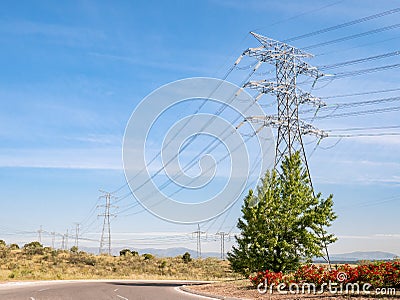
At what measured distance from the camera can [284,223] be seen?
1013 inches

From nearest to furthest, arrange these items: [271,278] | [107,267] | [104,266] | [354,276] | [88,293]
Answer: [354,276] → [271,278] → [88,293] → [107,267] → [104,266]

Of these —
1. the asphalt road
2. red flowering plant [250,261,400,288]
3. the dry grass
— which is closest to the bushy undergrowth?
the dry grass

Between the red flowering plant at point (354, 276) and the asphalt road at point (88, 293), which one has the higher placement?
the red flowering plant at point (354, 276)

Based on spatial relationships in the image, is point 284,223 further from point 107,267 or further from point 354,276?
point 107,267

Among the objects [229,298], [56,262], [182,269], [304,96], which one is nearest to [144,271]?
[182,269]

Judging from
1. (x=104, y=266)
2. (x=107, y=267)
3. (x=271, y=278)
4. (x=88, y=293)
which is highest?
(x=104, y=266)

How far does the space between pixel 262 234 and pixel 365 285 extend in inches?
316

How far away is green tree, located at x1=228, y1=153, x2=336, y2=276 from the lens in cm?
2586

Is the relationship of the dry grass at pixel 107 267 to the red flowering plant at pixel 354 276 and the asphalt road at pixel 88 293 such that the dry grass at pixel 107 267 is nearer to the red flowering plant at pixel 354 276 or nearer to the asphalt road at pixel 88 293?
the asphalt road at pixel 88 293

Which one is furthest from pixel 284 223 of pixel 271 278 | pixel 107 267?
pixel 107 267

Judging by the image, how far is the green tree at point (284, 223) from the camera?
25.9 metres

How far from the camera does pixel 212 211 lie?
24.7 meters

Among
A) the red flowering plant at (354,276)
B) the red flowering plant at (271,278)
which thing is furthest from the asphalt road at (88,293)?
the red flowering plant at (354,276)

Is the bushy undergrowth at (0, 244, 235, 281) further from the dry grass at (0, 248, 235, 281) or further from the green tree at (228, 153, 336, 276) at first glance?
the green tree at (228, 153, 336, 276)
